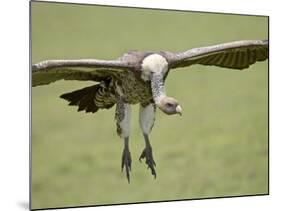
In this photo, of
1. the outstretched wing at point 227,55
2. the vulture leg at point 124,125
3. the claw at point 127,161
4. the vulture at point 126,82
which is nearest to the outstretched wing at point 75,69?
the vulture at point 126,82

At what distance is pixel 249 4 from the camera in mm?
3992

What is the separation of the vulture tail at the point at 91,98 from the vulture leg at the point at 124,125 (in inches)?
2.2

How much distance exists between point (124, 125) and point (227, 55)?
2.46 feet

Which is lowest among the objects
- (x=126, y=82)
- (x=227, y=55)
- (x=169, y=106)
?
(x=169, y=106)

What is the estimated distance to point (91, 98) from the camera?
3566mm

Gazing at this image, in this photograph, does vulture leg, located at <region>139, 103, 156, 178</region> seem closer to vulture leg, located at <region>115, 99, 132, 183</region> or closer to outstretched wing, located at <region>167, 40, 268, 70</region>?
vulture leg, located at <region>115, 99, 132, 183</region>

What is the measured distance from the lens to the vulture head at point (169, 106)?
3.61m

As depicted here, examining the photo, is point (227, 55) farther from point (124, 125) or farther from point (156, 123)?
point (124, 125)

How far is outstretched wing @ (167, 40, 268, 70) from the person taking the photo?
3.76 meters

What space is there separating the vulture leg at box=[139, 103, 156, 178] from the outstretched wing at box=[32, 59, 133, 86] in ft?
0.83

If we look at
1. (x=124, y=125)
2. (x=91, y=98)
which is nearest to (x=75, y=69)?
(x=91, y=98)

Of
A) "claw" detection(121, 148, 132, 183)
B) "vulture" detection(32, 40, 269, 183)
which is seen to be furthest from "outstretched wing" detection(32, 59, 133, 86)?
"claw" detection(121, 148, 132, 183)
